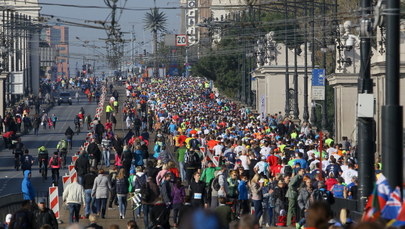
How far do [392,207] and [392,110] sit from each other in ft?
10.5

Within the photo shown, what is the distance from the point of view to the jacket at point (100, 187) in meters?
29.1

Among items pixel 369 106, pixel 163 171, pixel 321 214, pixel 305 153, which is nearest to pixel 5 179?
pixel 305 153

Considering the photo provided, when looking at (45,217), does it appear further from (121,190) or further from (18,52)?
(18,52)

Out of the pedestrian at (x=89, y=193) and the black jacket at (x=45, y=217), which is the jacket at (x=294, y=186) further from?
the black jacket at (x=45, y=217)

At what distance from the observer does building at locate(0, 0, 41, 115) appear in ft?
282

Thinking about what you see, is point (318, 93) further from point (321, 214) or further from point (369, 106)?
point (321, 214)

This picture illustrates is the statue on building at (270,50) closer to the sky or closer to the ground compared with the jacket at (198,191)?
closer to the sky

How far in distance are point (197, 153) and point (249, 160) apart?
3.06 metres

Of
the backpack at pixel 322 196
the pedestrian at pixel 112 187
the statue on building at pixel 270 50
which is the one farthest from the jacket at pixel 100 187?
the statue on building at pixel 270 50

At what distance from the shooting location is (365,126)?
1991 cm

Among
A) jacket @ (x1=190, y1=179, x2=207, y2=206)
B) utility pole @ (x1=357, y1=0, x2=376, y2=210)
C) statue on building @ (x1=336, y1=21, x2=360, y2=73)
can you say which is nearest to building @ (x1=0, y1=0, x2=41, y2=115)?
statue on building @ (x1=336, y1=21, x2=360, y2=73)

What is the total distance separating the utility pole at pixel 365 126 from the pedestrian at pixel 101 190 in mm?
9716

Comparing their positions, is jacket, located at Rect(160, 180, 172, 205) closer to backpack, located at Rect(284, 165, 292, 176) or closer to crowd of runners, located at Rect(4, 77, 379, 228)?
crowd of runners, located at Rect(4, 77, 379, 228)

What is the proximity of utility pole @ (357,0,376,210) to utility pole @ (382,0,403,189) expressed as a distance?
283cm
